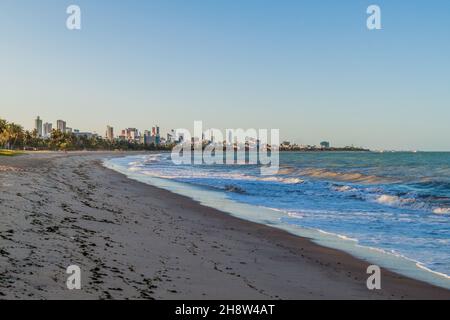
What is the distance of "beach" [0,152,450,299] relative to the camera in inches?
255

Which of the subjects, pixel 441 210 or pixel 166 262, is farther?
pixel 441 210

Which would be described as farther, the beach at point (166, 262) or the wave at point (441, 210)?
the wave at point (441, 210)

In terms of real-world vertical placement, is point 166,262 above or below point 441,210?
above

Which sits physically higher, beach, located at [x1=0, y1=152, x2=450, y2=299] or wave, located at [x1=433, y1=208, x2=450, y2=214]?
beach, located at [x1=0, y1=152, x2=450, y2=299]

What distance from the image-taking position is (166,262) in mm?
8344

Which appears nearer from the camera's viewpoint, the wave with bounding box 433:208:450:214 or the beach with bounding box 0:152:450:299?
the beach with bounding box 0:152:450:299

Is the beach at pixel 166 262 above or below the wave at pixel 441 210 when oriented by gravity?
above

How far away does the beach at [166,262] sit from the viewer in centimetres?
649
